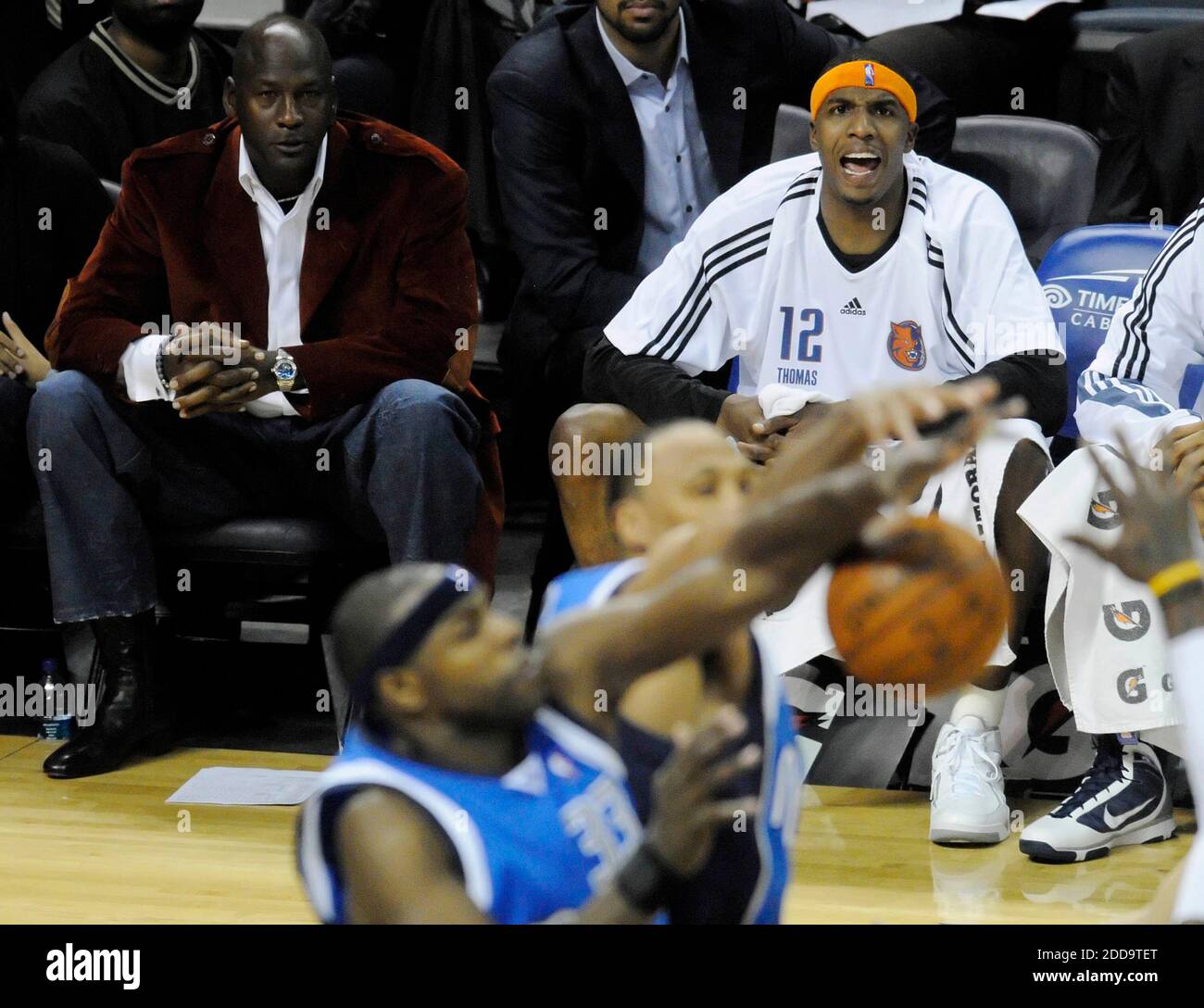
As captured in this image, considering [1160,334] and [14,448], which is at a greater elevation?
[1160,334]

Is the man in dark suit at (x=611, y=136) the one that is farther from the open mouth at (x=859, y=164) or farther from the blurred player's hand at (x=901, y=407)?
the blurred player's hand at (x=901, y=407)

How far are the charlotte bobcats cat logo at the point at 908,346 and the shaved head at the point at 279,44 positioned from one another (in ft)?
4.26

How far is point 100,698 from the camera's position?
3832 millimetres

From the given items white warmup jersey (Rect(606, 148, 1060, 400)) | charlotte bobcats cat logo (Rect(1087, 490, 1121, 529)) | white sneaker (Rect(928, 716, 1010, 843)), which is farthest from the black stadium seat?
A: white sneaker (Rect(928, 716, 1010, 843))

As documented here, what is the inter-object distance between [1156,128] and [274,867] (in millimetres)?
2649

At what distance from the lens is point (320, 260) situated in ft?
12.5

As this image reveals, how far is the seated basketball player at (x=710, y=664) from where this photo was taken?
4.90ft

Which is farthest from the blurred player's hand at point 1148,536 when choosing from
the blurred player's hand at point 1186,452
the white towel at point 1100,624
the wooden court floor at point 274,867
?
the white towel at point 1100,624

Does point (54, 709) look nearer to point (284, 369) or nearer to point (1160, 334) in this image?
point (284, 369)

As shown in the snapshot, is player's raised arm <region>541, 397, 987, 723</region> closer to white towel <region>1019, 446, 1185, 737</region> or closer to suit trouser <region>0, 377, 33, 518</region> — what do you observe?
white towel <region>1019, 446, 1185, 737</region>

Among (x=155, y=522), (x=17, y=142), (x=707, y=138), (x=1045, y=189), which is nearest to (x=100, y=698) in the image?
(x=155, y=522)

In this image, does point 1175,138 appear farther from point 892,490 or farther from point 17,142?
point 892,490

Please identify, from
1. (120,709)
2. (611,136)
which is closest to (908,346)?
(611,136)
